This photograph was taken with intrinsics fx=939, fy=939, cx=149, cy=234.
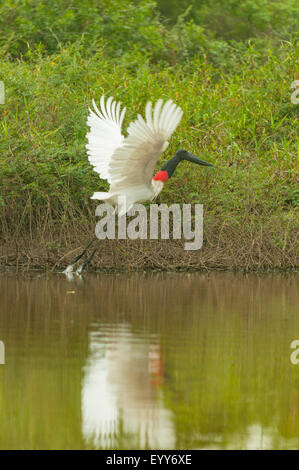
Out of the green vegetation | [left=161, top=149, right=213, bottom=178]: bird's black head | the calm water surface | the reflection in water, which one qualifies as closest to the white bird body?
[left=161, top=149, right=213, bottom=178]: bird's black head

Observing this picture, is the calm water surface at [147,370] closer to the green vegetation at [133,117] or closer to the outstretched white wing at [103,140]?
the outstretched white wing at [103,140]

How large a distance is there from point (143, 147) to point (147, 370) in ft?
14.4

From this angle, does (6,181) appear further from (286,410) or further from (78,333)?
(286,410)

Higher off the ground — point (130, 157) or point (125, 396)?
point (130, 157)

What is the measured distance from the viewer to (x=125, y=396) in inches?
202

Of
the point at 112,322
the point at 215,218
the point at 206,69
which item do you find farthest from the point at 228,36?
the point at 112,322

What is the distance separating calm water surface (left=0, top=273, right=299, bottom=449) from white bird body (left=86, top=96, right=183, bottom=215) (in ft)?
4.83

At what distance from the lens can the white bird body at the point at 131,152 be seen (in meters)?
9.29

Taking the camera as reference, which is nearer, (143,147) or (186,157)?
(143,147)

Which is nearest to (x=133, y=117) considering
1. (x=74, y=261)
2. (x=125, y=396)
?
(x=74, y=261)

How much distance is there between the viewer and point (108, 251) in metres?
11.5

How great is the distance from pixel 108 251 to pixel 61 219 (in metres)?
0.82

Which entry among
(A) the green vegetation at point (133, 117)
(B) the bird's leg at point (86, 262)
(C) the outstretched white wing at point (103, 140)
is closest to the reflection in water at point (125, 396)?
(B) the bird's leg at point (86, 262)

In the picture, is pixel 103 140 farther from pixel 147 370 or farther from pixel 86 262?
pixel 147 370
